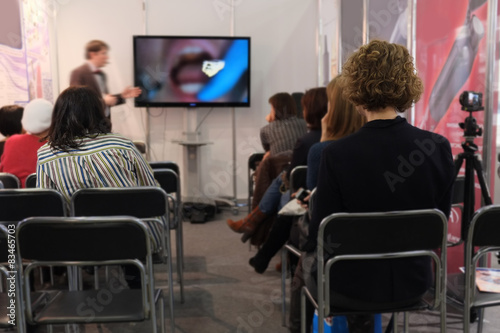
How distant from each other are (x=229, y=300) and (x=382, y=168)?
5.91 ft

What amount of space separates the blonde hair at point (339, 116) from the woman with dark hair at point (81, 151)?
95cm

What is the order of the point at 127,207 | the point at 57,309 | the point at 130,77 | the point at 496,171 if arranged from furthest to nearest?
1. the point at 130,77
2. the point at 496,171
3. the point at 127,207
4. the point at 57,309

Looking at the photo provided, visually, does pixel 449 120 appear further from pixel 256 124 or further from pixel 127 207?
pixel 256 124

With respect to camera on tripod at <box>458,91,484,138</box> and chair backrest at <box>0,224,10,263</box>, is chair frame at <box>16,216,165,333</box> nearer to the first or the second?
chair backrest at <box>0,224,10,263</box>

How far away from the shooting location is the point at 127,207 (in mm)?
2215

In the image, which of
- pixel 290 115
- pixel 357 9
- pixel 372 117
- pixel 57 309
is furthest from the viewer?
pixel 357 9

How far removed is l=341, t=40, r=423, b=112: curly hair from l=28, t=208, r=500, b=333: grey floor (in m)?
1.50

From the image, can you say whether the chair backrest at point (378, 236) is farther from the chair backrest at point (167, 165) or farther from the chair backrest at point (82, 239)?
the chair backrest at point (167, 165)

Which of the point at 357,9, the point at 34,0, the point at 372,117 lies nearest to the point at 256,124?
the point at 357,9

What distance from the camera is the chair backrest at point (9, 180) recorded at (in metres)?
2.77

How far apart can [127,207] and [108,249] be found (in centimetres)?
57

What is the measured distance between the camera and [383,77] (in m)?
1.59

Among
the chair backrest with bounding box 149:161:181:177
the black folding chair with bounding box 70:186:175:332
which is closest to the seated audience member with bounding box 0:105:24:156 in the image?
the chair backrest with bounding box 149:161:181:177

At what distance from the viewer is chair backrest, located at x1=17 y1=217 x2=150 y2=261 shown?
161cm
